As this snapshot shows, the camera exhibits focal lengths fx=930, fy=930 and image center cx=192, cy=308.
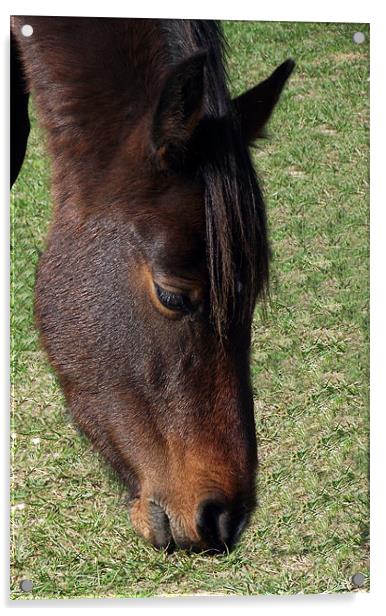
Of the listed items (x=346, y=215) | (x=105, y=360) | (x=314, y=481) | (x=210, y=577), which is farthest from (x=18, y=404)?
(x=346, y=215)

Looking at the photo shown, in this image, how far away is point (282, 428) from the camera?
2.35 metres

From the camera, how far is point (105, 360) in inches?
74.1

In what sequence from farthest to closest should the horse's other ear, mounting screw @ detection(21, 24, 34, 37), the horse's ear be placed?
mounting screw @ detection(21, 24, 34, 37) < the horse's ear < the horse's other ear

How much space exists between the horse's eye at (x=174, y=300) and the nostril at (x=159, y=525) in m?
0.39

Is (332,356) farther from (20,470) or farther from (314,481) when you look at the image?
(20,470)

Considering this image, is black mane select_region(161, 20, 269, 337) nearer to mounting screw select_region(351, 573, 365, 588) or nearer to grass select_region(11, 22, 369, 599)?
grass select_region(11, 22, 369, 599)

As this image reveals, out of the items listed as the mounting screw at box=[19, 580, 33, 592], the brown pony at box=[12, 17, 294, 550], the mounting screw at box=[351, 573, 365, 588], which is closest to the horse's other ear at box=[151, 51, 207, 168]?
the brown pony at box=[12, 17, 294, 550]

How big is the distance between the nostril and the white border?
247mm

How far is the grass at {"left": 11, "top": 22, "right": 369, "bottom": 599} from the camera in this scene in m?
2.05

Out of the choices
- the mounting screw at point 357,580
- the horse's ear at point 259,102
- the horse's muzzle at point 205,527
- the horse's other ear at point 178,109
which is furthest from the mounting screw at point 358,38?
the mounting screw at point 357,580

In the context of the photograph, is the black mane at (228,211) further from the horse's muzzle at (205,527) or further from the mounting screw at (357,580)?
the mounting screw at (357,580)
